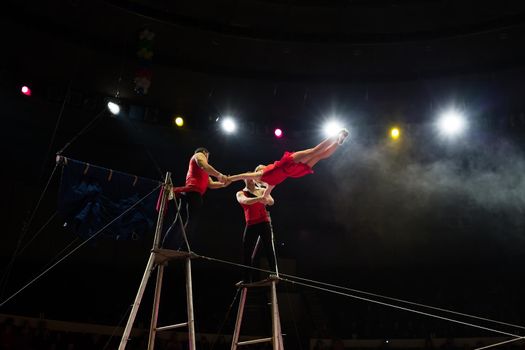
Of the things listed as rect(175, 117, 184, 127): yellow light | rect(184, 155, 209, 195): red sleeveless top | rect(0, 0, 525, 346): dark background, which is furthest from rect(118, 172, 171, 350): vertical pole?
rect(175, 117, 184, 127): yellow light

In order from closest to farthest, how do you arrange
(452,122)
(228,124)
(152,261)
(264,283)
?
1. (152,261)
2. (264,283)
3. (452,122)
4. (228,124)

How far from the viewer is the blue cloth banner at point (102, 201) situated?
3.94 metres

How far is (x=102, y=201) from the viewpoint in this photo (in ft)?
13.4

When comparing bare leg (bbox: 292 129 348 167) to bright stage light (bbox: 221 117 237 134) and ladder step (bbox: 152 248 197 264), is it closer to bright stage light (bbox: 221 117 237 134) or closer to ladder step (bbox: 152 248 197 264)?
ladder step (bbox: 152 248 197 264)

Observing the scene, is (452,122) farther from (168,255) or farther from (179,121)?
(168,255)

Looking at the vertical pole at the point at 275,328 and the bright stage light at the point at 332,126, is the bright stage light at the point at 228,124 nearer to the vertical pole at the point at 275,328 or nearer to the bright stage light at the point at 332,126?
the bright stage light at the point at 332,126

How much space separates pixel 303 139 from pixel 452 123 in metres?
3.54

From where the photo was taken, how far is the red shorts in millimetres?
4262

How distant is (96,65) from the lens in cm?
896

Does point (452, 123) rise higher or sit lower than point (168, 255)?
higher

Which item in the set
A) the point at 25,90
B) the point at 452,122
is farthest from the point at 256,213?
the point at 452,122

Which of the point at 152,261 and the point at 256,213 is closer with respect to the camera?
the point at 152,261

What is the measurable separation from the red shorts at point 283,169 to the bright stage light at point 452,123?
6965mm

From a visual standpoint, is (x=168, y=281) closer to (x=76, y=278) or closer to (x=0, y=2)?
(x=76, y=278)
